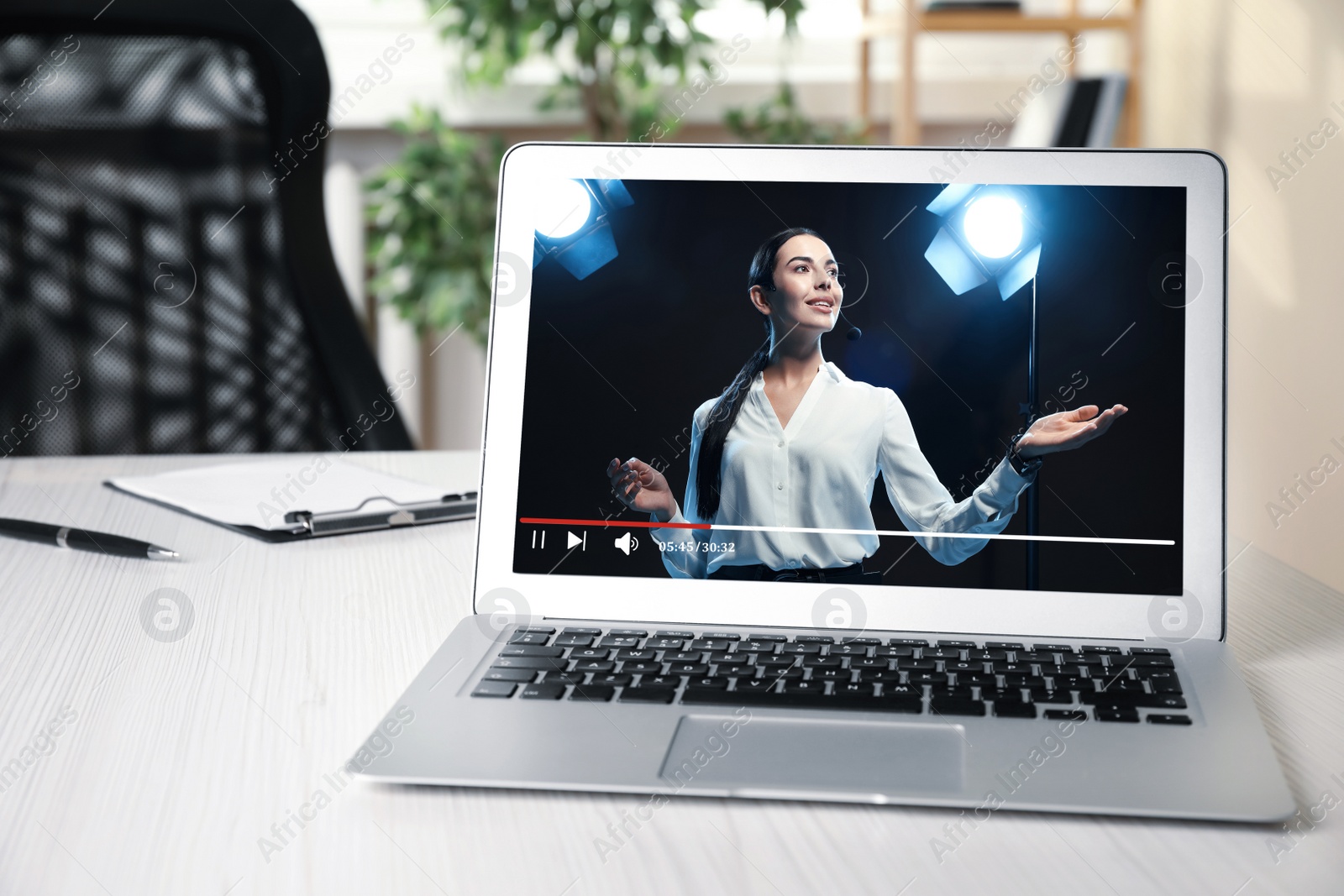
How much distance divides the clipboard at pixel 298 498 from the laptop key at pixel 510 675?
0.32m

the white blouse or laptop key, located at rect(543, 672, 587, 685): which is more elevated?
the white blouse

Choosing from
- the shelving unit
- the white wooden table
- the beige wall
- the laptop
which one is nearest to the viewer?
the white wooden table

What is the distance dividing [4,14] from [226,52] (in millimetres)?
217

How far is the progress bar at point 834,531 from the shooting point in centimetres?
54

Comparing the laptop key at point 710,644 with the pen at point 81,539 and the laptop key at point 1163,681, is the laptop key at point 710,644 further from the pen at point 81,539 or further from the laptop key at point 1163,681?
the pen at point 81,539

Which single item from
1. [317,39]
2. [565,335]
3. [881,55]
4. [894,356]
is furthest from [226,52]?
[881,55]

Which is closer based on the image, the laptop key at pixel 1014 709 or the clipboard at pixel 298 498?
the laptop key at pixel 1014 709

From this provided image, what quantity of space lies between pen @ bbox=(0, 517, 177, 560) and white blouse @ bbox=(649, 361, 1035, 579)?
338 mm

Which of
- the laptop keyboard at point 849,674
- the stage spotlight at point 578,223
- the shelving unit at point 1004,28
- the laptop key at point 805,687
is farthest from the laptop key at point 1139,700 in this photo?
the shelving unit at point 1004,28

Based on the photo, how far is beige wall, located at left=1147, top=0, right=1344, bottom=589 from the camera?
1065 mm

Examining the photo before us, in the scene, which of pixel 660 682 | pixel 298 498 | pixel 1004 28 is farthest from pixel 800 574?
pixel 1004 28

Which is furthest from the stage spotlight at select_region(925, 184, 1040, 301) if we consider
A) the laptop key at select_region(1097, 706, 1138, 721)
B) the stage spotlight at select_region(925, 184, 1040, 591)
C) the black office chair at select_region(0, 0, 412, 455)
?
the black office chair at select_region(0, 0, 412, 455)

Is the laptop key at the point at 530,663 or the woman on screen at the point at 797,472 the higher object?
the woman on screen at the point at 797,472

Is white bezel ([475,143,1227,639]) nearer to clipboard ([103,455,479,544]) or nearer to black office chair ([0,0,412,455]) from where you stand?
clipboard ([103,455,479,544])
